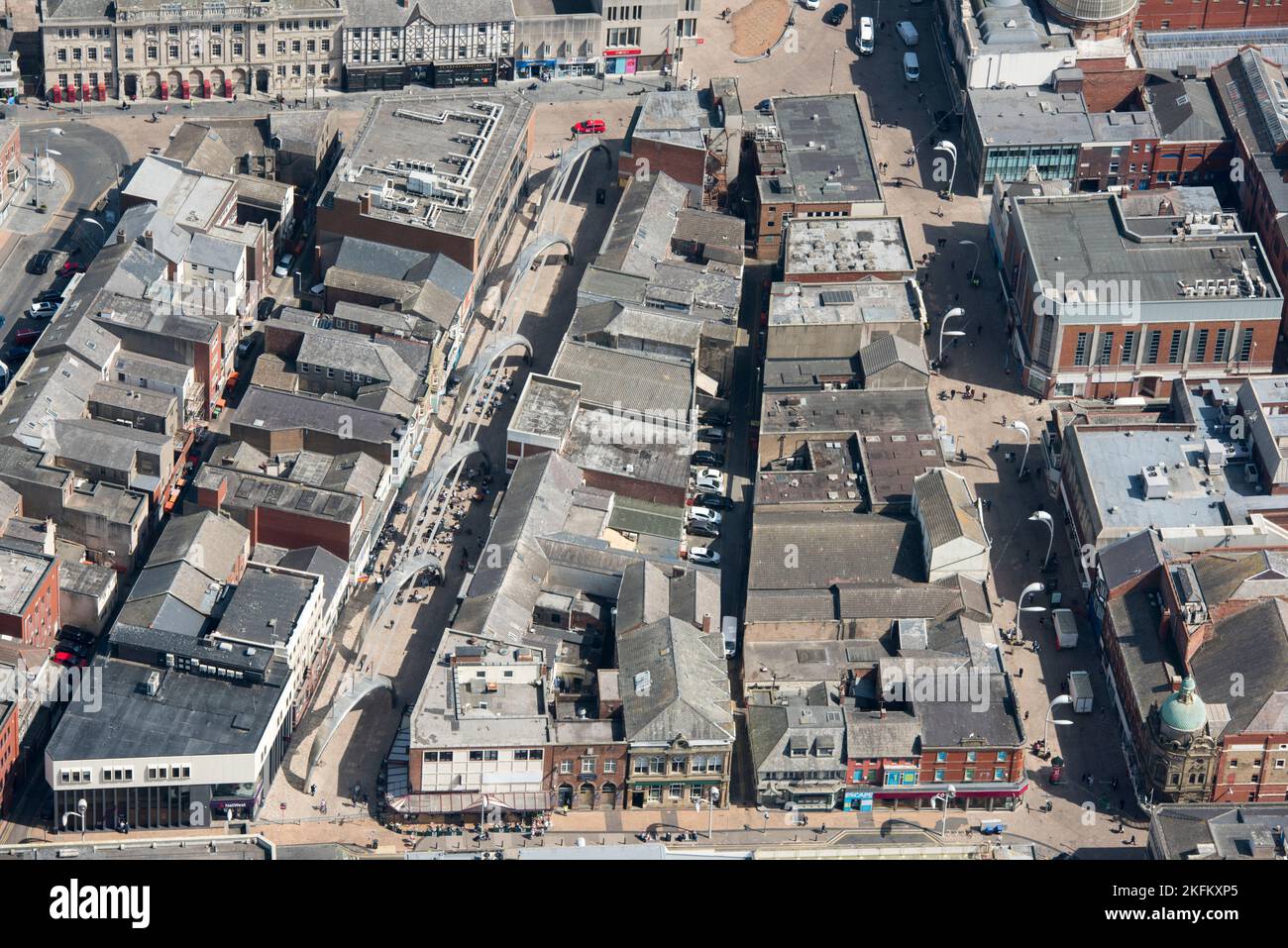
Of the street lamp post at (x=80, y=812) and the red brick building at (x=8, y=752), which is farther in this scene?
the red brick building at (x=8, y=752)

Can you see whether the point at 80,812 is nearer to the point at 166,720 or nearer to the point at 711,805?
the point at 166,720

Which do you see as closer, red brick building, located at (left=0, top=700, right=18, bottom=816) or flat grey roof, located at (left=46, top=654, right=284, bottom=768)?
flat grey roof, located at (left=46, top=654, right=284, bottom=768)

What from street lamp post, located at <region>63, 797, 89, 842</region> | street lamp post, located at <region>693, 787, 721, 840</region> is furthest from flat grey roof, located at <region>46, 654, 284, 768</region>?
street lamp post, located at <region>693, 787, 721, 840</region>

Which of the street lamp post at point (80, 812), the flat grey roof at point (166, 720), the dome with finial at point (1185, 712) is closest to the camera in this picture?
the flat grey roof at point (166, 720)

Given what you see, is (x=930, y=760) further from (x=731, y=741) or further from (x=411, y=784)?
(x=411, y=784)

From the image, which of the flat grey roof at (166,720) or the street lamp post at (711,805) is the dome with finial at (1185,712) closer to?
the street lamp post at (711,805)

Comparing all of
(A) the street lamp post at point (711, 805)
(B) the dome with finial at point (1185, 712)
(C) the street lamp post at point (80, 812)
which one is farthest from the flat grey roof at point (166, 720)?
(B) the dome with finial at point (1185, 712)

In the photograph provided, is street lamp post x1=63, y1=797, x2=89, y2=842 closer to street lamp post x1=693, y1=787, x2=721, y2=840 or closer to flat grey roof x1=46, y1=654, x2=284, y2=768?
flat grey roof x1=46, y1=654, x2=284, y2=768
